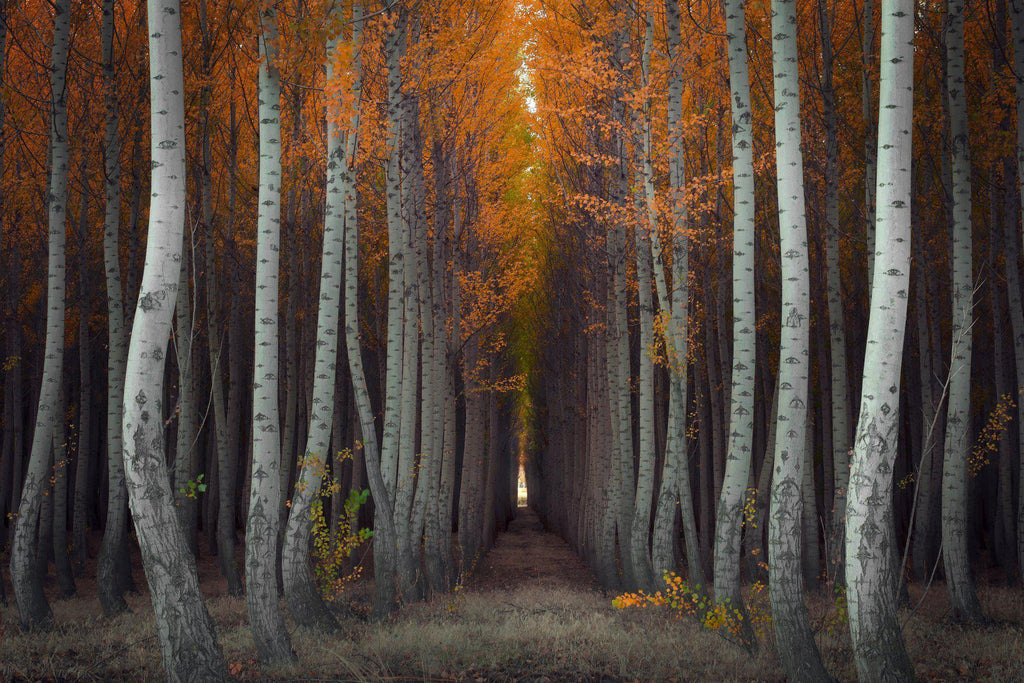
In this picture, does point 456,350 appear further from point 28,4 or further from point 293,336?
point 28,4

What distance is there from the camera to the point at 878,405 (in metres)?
5.11

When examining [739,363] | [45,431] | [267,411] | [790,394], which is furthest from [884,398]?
[45,431]

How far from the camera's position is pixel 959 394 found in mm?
8523

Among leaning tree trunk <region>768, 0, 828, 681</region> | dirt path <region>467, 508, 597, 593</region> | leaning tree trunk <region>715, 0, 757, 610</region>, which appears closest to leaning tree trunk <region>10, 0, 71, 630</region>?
dirt path <region>467, 508, 597, 593</region>

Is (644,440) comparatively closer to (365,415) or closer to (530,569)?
(365,415)

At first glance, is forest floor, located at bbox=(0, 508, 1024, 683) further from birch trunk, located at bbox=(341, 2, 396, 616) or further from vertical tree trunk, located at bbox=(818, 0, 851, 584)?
vertical tree trunk, located at bbox=(818, 0, 851, 584)

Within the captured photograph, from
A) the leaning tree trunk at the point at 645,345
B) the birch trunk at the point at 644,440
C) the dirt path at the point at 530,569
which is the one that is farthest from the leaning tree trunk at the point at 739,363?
the dirt path at the point at 530,569

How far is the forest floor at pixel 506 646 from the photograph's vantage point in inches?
→ 248

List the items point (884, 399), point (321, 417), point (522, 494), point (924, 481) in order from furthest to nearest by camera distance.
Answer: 1. point (522, 494)
2. point (924, 481)
3. point (321, 417)
4. point (884, 399)

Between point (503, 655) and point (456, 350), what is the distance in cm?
781

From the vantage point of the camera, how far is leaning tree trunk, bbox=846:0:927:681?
16.6 ft

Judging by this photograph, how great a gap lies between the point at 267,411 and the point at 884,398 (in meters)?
5.03

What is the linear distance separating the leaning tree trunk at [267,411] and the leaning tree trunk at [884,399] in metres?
4.65

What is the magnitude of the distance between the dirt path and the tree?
8484 mm
